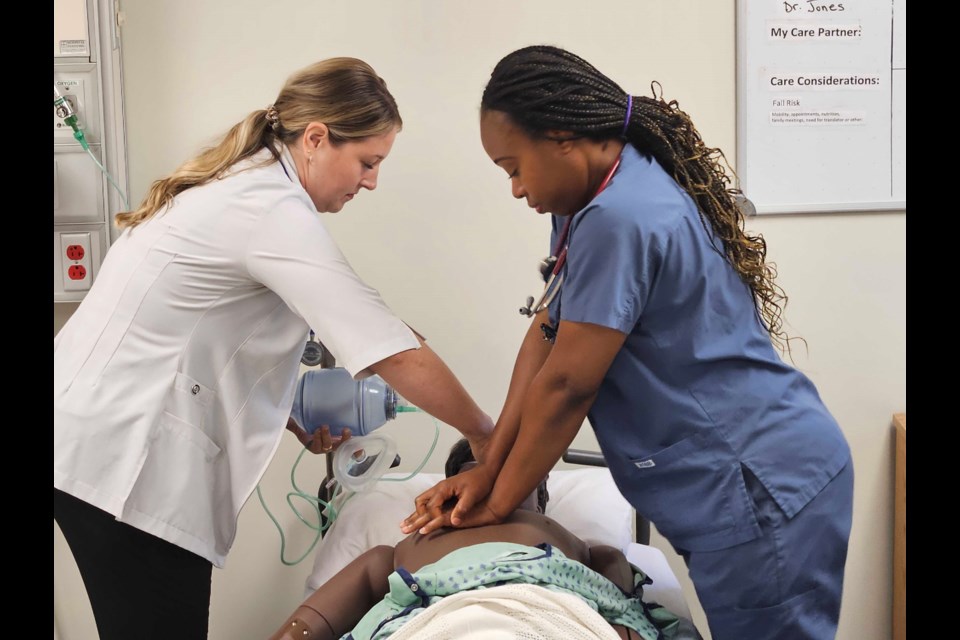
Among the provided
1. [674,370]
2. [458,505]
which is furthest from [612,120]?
[458,505]

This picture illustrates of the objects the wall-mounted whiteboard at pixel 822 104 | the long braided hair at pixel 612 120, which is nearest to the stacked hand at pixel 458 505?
the long braided hair at pixel 612 120

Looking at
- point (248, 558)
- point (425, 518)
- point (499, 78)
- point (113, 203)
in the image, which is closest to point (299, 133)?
point (499, 78)

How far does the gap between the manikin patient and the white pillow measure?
27cm

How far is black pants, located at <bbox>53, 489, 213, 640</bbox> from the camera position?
1363 millimetres

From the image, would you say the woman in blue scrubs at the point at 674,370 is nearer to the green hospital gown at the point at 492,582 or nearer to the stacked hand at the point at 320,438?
the green hospital gown at the point at 492,582

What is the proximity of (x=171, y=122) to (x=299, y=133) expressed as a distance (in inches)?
31.9

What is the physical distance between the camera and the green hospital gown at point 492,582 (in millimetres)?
1267

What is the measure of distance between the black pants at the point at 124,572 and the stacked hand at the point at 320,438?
0.45 m

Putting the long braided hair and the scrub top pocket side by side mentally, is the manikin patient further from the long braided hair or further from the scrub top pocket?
the long braided hair

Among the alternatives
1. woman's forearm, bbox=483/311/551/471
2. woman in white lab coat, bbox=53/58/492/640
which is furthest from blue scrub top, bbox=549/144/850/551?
woman in white lab coat, bbox=53/58/492/640

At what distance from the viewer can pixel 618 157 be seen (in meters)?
1.30

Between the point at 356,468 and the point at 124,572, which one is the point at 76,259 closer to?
the point at 356,468
